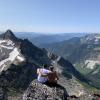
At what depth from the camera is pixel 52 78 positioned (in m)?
30.8

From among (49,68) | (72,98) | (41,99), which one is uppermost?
(49,68)

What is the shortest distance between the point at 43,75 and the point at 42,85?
3.28 feet

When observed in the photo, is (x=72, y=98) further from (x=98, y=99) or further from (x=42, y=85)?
(x=42, y=85)

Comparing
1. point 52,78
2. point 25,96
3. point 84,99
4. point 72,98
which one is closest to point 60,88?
point 52,78

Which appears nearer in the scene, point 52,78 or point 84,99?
point 52,78

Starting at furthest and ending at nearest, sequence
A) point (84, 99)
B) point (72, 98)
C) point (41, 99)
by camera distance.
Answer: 1. point (72, 98)
2. point (84, 99)
3. point (41, 99)

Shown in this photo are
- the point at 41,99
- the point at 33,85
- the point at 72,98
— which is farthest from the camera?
the point at 72,98

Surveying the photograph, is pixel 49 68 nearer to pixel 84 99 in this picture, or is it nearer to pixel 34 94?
pixel 34 94

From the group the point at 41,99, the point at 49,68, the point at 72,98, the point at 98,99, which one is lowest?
the point at 72,98

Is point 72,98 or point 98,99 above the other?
point 98,99

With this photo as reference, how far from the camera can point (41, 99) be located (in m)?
28.7

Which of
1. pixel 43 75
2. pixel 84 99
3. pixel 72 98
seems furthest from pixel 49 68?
pixel 72 98

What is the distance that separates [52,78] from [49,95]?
6.52 feet

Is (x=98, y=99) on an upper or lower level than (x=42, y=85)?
lower
